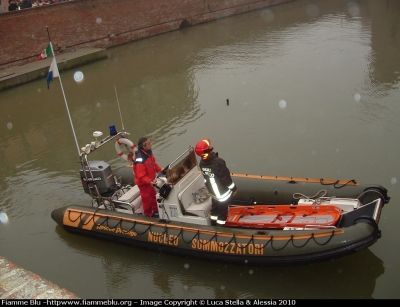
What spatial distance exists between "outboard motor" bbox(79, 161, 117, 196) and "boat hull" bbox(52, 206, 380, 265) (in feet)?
→ 1.24

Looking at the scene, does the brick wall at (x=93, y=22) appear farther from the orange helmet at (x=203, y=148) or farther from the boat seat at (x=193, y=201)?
the orange helmet at (x=203, y=148)

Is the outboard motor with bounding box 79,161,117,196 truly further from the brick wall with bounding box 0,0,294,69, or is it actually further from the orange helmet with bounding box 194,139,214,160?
the brick wall with bounding box 0,0,294,69

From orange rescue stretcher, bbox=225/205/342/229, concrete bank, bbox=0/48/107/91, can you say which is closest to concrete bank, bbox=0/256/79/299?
orange rescue stretcher, bbox=225/205/342/229

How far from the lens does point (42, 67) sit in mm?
16094

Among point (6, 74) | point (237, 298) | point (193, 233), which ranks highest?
point (6, 74)

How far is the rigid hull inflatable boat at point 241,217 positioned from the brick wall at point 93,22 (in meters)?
12.5

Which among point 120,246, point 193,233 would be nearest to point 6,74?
point 120,246

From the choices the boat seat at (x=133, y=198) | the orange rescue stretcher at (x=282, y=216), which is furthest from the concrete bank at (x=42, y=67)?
the orange rescue stretcher at (x=282, y=216)

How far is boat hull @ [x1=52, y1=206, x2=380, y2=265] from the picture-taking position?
480cm

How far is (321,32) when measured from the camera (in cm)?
1833

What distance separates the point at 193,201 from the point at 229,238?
91 centimetres

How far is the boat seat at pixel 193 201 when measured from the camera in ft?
18.8

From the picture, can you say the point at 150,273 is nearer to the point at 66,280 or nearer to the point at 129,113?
the point at 66,280

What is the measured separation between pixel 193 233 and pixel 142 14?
18.1 m
